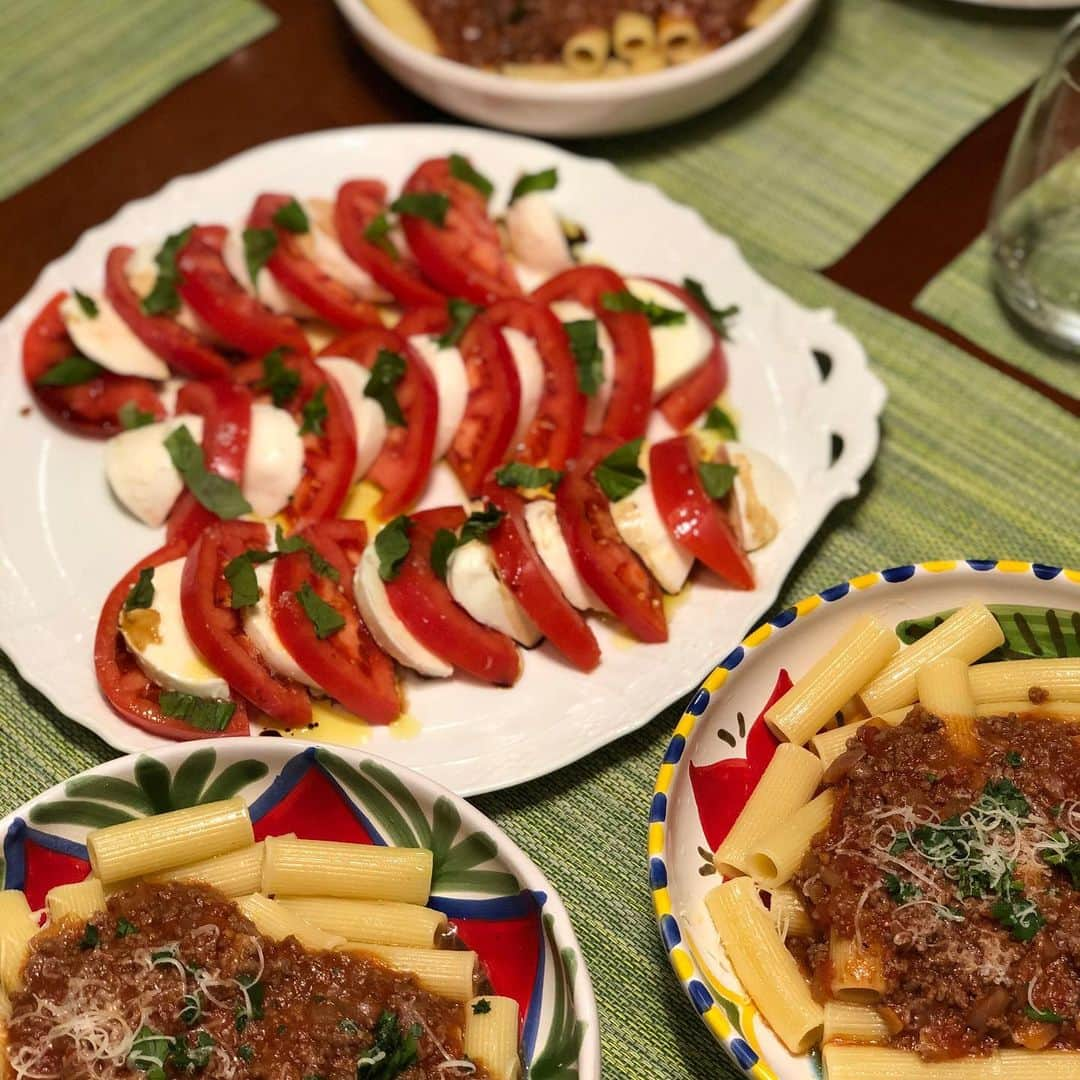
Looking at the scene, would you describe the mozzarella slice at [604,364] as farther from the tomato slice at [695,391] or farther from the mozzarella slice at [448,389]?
the mozzarella slice at [448,389]

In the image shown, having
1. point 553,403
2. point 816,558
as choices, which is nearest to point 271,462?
point 553,403

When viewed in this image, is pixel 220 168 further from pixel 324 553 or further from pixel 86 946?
pixel 86 946

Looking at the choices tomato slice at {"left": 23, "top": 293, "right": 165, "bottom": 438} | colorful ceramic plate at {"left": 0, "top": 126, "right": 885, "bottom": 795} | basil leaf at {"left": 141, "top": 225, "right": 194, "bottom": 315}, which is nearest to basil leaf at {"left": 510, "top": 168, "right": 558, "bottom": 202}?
colorful ceramic plate at {"left": 0, "top": 126, "right": 885, "bottom": 795}

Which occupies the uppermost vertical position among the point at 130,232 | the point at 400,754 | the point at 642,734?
the point at 130,232

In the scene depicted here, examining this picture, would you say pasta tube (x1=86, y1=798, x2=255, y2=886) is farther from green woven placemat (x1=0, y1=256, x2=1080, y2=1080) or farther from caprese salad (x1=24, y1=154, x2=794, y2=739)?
green woven placemat (x1=0, y1=256, x2=1080, y2=1080)

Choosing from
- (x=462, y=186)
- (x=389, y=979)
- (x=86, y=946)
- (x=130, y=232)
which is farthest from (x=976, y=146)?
(x=86, y=946)
